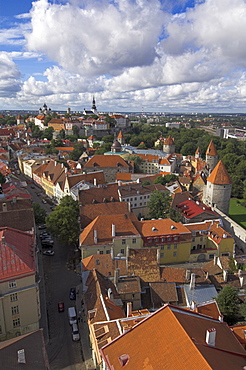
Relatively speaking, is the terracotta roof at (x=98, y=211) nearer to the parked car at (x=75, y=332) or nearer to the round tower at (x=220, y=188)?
the parked car at (x=75, y=332)

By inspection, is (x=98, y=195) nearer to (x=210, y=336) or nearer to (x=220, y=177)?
(x=220, y=177)

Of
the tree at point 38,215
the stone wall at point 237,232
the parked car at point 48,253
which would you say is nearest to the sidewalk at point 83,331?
the parked car at point 48,253

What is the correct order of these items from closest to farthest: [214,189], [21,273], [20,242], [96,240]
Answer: [21,273]
[20,242]
[96,240]
[214,189]

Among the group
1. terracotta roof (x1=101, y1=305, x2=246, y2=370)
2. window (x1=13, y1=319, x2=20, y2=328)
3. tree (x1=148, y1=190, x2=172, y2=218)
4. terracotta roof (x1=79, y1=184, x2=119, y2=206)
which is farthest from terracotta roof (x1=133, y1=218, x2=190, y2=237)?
terracotta roof (x1=101, y1=305, x2=246, y2=370)

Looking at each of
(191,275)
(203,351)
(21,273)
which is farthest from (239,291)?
(21,273)

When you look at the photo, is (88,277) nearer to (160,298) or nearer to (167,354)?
(160,298)

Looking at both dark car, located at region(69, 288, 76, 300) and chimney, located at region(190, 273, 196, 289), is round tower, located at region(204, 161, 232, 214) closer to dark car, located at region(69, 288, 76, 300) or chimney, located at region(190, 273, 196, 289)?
chimney, located at region(190, 273, 196, 289)

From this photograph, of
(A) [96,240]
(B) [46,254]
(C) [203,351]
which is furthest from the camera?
(B) [46,254]
